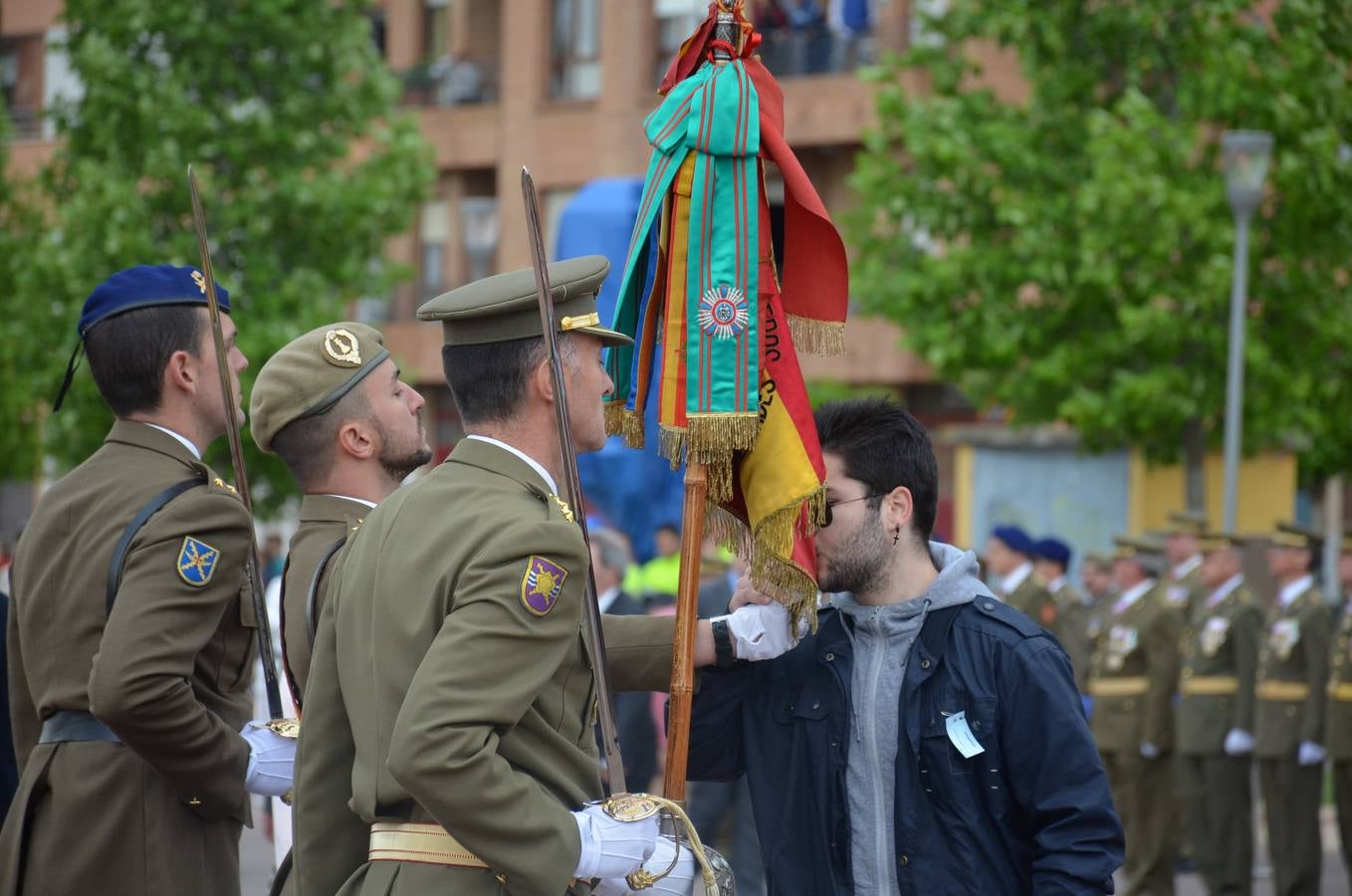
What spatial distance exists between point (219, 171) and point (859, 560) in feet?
56.4

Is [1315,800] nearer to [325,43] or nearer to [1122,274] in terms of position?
[1122,274]

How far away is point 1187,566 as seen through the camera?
44.4 ft

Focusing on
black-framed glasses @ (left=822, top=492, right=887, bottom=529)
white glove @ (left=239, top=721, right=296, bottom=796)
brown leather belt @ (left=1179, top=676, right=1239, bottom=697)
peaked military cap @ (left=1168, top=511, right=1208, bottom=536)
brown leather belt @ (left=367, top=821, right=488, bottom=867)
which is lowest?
brown leather belt @ (left=1179, top=676, right=1239, bottom=697)

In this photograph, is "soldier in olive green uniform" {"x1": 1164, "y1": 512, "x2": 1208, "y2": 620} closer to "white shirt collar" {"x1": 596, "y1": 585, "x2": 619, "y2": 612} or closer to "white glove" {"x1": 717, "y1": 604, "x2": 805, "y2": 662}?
"white shirt collar" {"x1": 596, "y1": 585, "x2": 619, "y2": 612}

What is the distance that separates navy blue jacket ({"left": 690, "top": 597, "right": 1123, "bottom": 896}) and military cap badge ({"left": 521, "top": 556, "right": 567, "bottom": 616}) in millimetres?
943

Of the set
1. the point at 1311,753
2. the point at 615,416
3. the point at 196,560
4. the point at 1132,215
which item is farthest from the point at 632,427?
the point at 1132,215

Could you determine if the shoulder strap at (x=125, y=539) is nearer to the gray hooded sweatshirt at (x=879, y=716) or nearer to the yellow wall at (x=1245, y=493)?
the gray hooded sweatshirt at (x=879, y=716)

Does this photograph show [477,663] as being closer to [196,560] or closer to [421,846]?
[421,846]

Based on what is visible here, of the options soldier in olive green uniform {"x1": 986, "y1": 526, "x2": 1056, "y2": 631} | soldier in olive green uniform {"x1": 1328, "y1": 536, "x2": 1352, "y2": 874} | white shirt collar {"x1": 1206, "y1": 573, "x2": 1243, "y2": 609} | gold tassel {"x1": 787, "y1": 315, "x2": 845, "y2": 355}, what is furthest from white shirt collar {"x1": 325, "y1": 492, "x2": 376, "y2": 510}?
soldier in olive green uniform {"x1": 986, "y1": 526, "x2": 1056, "y2": 631}

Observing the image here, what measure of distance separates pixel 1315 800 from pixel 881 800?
8352mm

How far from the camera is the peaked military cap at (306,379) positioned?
4582mm

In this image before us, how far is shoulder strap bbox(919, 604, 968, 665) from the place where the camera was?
12.6 ft

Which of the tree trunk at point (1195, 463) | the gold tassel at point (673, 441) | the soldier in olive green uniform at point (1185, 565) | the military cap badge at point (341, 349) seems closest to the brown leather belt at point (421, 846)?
the gold tassel at point (673, 441)

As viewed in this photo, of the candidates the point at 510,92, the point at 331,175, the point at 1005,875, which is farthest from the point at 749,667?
the point at 510,92
